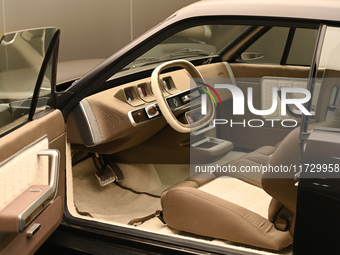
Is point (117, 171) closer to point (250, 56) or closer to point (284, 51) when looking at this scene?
point (250, 56)

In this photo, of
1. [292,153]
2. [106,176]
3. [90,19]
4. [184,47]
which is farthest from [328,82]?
[90,19]

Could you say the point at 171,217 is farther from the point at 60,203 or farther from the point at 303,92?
the point at 303,92

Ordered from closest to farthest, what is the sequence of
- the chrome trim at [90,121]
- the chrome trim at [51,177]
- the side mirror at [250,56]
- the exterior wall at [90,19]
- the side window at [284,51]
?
the chrome trim at [51,177]
the chrome trim at [90,121]
the side window at [284,51]
the side mirror at [250,56]
the exterior wall at [90,19]

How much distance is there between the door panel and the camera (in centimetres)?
107

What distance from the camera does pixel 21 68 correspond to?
4.11 feet

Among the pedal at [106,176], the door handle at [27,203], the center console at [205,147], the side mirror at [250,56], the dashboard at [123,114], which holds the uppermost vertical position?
the side mirror at [250,56]

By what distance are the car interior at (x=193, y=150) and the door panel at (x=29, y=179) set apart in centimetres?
18

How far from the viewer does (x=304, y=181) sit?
3.45 feet

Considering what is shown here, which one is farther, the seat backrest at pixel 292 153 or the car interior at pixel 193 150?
the car interior at pixel 193 150

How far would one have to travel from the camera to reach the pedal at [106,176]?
221 cm

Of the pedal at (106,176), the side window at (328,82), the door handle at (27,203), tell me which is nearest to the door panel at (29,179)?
the door handle at (27,203)

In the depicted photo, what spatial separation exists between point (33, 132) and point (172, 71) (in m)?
1.21

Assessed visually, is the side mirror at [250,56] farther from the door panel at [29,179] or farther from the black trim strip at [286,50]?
the door panel at [29,179]

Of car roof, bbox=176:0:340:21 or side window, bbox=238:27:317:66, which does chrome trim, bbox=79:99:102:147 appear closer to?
car roof, bbox=176:0:340:21
